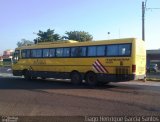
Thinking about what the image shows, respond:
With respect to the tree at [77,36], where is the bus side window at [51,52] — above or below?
below

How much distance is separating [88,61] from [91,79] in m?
1.25

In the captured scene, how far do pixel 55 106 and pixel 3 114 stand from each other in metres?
2.45

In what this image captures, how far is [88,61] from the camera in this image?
24.6 m

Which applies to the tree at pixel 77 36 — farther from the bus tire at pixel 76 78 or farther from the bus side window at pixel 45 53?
the bus tire at pixel 76 78

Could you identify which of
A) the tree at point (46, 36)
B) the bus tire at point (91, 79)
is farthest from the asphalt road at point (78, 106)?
the tree at point (46, 36)

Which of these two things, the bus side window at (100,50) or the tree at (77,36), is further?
the tree at (77,36)

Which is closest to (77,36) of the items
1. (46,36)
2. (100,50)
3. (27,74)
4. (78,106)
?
(46,36)

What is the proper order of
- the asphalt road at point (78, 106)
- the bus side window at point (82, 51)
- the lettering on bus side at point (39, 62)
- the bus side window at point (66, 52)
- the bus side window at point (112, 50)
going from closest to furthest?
the asphalt road at point (78, 106) < the bus side window at point (112, 50) < the bus side window at point (82, 51) < the bus side window at point (66, 52) < the lettering on bus side at point (39, 62)

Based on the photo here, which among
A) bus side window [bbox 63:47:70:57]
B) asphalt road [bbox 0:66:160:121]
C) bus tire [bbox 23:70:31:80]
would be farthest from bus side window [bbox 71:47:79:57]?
asphalt road [bbox 0:66:160:121]

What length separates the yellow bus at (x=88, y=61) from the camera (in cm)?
2198

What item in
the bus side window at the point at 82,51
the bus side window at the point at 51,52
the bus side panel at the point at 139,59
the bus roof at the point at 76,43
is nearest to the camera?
the bus side panel at the point at 139,59

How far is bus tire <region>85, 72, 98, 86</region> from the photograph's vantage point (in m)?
24.1

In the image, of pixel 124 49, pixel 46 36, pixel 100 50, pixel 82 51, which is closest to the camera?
pixel 124 49

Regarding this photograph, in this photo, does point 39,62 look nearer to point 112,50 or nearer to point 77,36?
point 112,50
